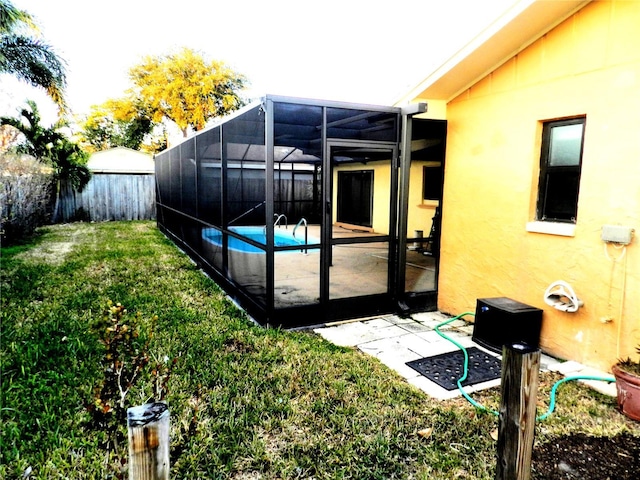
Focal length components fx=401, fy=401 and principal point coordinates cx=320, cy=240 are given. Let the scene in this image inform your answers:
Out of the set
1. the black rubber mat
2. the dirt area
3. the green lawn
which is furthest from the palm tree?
the dirt area

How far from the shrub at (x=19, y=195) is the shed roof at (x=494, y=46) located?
8.58 m

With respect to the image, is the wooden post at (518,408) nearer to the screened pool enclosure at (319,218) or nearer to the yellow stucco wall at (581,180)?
the yellow stucco wall at (581,180)

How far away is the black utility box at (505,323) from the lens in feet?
12.5

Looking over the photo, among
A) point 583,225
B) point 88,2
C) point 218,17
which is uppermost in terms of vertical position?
point 218,17

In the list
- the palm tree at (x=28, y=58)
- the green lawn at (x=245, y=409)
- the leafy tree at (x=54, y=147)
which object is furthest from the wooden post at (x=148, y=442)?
the leafy tree at (x=54, y=147)

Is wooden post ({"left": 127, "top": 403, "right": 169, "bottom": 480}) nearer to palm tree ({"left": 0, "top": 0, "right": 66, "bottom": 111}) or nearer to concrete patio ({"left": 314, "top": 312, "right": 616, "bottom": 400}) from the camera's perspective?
concrete patio ({"left": 314, "top": 312, "right": 616, "bottom": 400})

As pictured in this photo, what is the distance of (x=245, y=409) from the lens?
8.95 feet

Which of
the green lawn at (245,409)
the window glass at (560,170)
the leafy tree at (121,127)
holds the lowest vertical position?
the green lawn at (245,409)

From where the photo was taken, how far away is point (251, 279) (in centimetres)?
491

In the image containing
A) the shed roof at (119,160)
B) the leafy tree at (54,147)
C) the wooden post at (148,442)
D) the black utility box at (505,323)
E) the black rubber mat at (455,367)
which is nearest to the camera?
the wooden post at (148,442)

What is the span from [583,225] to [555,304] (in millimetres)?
749

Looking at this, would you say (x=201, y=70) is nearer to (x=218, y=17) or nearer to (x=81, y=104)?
(x=218, y=17)

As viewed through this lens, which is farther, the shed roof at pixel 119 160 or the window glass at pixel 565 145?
the shed roof at pixel 119 160

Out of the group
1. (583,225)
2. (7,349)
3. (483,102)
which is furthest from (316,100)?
(7,349)
